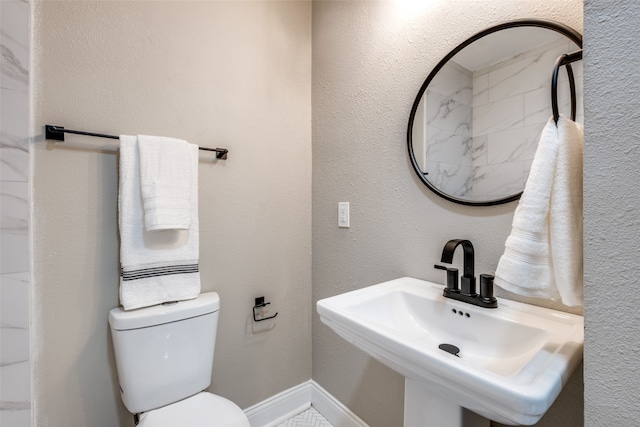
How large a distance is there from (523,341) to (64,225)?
4.95 ft

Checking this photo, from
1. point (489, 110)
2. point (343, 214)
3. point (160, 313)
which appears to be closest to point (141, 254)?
point (160, 313)

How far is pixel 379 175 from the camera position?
4.15 ft

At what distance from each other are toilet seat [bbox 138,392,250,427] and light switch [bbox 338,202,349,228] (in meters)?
0.88

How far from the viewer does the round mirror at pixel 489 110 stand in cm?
83

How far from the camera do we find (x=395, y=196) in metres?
1.20

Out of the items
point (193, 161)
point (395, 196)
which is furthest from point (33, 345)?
point (395, 196)

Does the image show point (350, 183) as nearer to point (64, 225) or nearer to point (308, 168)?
point (308, 168)

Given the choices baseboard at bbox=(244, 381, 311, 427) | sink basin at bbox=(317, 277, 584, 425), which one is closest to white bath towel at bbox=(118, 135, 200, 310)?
sink basin at bbox=(317, 277, 584, 425)

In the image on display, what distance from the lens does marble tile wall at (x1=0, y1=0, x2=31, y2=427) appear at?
90 centimetres

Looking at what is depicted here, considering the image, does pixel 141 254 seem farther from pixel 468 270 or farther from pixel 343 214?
pixel 468 270

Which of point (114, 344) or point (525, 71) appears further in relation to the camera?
point (114, 344)

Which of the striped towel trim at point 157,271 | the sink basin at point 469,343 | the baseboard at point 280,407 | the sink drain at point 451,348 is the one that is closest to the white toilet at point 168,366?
the striped towel trim at point 157,271

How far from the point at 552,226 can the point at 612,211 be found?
207 millimetres

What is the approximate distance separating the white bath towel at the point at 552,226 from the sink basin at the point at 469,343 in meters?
0.14
